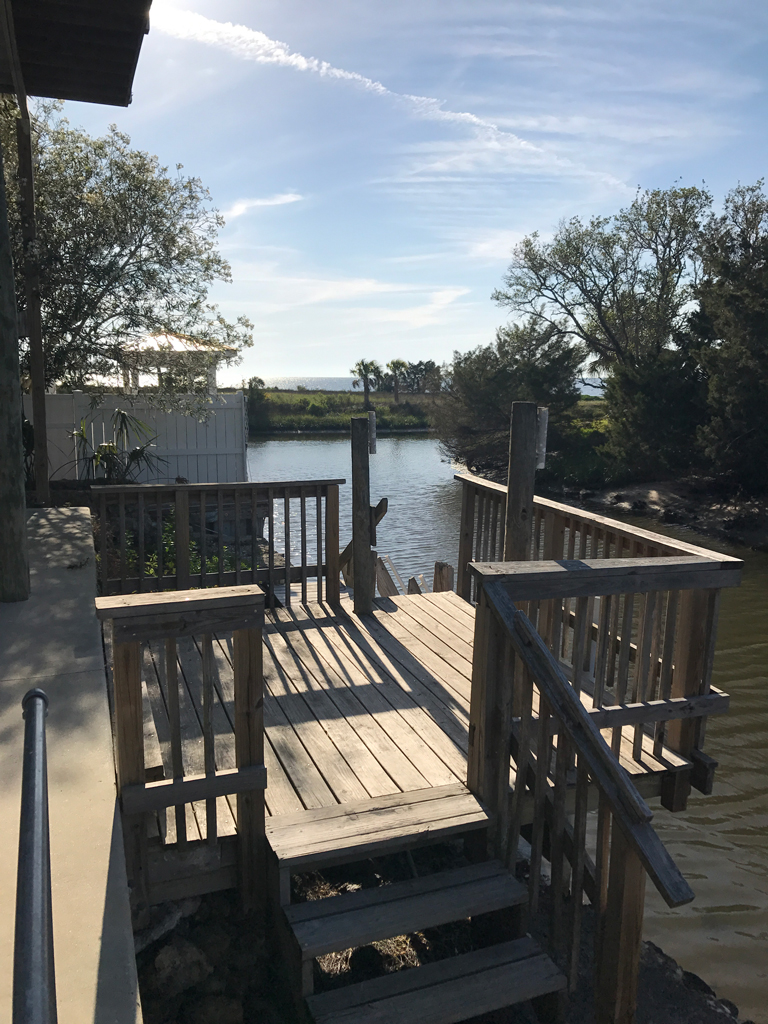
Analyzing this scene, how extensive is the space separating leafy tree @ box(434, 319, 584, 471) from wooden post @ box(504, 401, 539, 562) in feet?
79.7

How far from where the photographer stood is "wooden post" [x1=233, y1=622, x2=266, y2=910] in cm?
262

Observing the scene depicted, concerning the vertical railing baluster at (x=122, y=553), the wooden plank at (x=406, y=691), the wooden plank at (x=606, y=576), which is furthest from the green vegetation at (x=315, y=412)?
the wooden plank at (x=606, y=576)

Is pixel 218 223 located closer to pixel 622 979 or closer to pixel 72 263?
pixel 72 263

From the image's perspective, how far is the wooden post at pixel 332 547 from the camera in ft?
18.9

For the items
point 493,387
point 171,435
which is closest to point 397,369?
point 493,387

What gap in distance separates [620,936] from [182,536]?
3919 millimetres

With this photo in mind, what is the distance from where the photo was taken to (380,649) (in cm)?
486

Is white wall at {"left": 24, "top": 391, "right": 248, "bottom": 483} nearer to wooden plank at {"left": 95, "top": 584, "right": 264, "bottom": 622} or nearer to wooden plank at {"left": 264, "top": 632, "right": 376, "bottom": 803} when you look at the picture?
wooden plank at {"left": 264, "top": 632, "right": 376, "bottom": 803}

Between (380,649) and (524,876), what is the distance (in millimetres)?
1573

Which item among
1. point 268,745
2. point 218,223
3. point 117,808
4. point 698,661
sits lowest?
point 268,745

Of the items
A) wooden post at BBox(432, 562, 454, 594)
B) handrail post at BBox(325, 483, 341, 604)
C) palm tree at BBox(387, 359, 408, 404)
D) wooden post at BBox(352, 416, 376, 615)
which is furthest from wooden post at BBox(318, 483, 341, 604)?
palm tree at BBox(387, 359, 408, 404)

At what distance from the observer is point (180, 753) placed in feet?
8.73

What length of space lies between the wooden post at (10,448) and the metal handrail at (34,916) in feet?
12.1

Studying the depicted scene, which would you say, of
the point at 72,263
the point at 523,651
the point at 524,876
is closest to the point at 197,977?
the point at 523,651
